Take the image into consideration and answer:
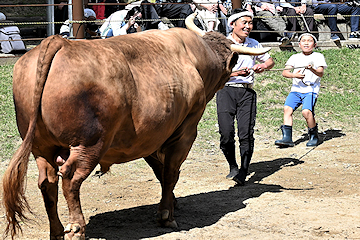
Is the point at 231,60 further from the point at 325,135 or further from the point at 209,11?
the point at 209,11

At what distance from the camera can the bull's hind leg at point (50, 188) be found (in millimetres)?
4391

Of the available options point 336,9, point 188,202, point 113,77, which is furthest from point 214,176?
point 336,9

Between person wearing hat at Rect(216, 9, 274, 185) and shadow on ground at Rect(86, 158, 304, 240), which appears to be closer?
shadow on ground at Rect(86, 158, 304, 240)

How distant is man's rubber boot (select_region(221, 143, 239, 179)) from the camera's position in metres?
6.92

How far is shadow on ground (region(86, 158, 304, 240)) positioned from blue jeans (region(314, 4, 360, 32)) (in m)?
8.15

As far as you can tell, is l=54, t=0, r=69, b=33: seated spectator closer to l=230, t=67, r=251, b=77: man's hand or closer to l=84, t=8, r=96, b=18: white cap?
l=84, t=8, r=96, b=18: white cap

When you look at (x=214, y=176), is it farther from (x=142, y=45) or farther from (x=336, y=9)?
(x=336, y=9)

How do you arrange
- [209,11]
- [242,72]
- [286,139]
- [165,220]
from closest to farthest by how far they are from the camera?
[165,220] → [242,72] → [286,139] → [209,11]

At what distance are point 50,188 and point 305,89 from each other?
5532mm

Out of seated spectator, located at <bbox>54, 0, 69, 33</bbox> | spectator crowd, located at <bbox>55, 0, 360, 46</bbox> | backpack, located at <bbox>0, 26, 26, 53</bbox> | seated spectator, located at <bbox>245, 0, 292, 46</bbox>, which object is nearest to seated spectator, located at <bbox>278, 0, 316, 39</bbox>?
spectator crowd, located at <bbox>55, 0, 360, 46</bbox>

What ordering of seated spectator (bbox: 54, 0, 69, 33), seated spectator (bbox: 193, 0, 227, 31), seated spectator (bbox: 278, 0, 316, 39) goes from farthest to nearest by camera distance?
seated spectator (bbox: 54, 0, 69, 33), seated spectator (bbox: 278, 0, 316, 39), seated spectator (bbox: 193, 0, 227, 31)

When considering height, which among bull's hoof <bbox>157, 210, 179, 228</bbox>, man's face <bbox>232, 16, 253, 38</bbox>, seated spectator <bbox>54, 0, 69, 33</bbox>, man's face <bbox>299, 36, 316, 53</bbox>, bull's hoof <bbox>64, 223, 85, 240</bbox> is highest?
man's face <bbox>232, 16, 253, 38</bbox>

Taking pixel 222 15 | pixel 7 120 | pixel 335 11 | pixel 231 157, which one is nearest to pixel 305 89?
pixel 231 157

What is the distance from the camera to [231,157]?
7000 millimetres
